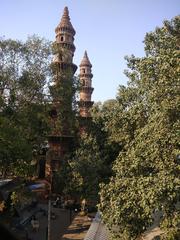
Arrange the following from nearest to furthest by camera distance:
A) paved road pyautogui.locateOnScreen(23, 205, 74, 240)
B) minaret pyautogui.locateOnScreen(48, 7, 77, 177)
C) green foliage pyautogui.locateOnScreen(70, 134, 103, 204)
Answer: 1. paved road pyautogui.locateOnScreen(23, 205, 74, 240)
2. green foliage pyautogui.locateOnScreen(70, 134, 103, 204)
3. minaret pyautogui.locateOnScreen(48, 7, 77, 177)

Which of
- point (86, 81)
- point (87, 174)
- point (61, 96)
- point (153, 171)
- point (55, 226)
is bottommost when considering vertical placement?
point (55, 226)

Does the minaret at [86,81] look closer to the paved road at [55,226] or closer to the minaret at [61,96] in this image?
the minaret at [61,96]

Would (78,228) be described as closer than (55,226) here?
Yes

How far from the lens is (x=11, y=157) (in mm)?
18891

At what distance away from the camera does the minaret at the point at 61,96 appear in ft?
117

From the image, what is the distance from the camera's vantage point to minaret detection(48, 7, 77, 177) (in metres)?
35.6

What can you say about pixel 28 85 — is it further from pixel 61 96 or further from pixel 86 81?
pixel 86 81

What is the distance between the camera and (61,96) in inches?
1395

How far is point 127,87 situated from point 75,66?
2352cm

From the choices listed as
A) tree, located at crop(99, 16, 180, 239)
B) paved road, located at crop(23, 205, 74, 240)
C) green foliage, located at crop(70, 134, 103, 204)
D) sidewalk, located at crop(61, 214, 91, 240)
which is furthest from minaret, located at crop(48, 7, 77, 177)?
tree, located at crop(99, 16, 180, 239)

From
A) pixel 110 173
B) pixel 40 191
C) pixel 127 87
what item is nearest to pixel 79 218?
pixel 110 173

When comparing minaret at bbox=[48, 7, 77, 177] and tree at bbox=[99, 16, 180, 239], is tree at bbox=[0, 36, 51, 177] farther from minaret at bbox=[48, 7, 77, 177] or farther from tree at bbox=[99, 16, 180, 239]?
tree at bbox=[99, 16, 180, 239]

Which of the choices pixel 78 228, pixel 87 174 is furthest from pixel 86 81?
pixel 78 228

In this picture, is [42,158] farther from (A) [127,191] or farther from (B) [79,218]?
(A) [127,191]
